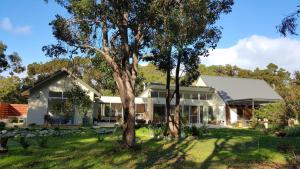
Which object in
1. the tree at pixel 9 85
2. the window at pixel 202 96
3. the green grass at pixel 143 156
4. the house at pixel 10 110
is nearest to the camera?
the green grass at pixel 143 156

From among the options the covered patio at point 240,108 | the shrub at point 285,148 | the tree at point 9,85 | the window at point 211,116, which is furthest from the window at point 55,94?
the shrub at point 285,148

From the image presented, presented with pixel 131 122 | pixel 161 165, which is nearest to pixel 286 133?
pixel 131 122

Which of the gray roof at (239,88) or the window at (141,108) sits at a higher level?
the gray roof at (239,88)

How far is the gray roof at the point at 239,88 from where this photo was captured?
44125 mm

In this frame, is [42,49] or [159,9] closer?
[159,9]

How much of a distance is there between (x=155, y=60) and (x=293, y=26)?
11969 millimetres

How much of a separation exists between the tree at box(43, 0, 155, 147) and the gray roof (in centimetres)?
2803

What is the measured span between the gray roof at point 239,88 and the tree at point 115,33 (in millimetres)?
28034

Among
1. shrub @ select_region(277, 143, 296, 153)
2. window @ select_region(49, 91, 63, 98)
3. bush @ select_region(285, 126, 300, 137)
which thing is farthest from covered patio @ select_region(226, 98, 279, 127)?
shrub @ select_region(277, 143, 296, 153)

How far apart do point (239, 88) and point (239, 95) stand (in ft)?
7.24

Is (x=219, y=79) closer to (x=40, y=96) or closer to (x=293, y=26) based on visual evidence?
(x=40, y=96)

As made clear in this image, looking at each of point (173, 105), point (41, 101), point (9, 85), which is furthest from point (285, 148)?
point (9, 85)

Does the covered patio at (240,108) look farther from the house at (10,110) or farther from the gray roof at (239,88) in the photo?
the house at (10,110)

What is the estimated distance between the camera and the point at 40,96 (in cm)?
3145
